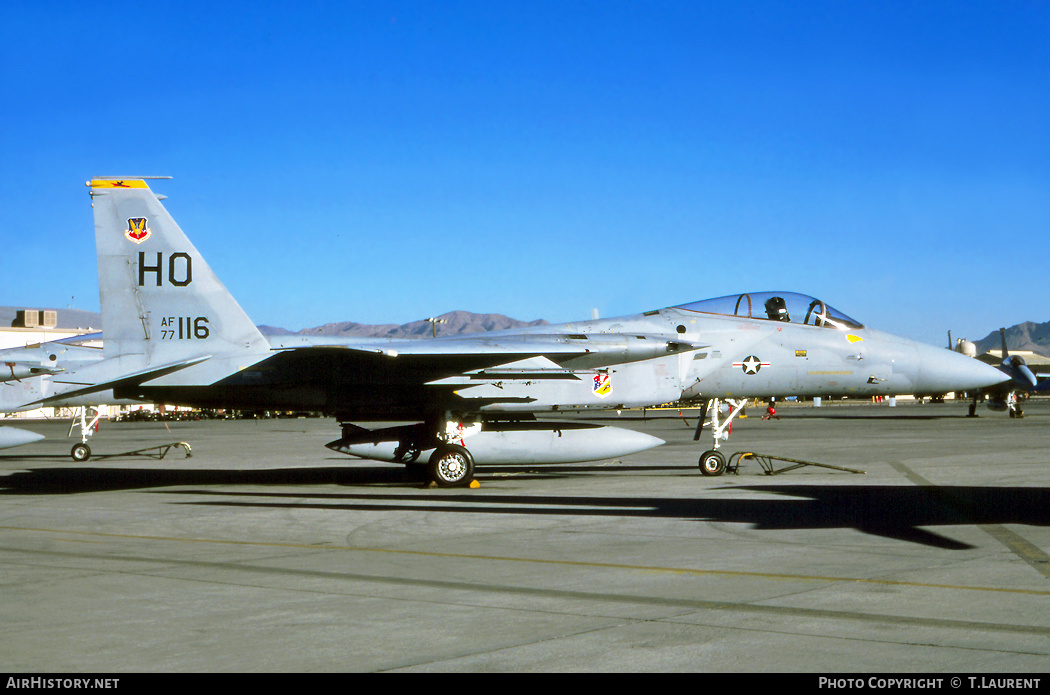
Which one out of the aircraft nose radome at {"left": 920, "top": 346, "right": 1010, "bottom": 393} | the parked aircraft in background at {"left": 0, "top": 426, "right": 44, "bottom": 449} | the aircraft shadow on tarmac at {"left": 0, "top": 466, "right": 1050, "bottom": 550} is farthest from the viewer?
the parked aircraft in background at {"left": 0, "top": 426, "right": 44, "bottom": 449}

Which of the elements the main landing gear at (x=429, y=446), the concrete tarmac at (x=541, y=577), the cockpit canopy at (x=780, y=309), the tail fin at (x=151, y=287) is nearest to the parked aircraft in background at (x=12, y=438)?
the concrete tarmac at (x=541, y=577)

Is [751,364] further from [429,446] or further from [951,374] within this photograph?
[429,446]

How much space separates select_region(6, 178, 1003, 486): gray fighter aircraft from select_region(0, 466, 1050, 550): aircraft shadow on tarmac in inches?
62.0

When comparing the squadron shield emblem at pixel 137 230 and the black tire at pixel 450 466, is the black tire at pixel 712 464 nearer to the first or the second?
the black tire at pixel 450 466

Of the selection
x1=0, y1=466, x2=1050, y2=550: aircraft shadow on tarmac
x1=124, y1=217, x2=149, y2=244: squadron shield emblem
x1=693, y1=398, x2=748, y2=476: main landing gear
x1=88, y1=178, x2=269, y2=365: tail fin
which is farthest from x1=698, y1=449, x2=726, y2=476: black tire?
x1=124, y1=217, x2=149, y2=244: squadron shield emblem

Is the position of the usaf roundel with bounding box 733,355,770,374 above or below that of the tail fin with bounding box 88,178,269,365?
below

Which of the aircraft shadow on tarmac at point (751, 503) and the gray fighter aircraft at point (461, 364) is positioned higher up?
the gray fighter aircraft at point (461, 364)

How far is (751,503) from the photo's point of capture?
40.4 ft

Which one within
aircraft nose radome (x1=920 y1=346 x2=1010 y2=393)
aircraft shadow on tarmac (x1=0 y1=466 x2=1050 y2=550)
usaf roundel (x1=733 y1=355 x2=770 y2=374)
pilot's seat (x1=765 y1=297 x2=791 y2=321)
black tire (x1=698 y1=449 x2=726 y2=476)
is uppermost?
pilot's seat (x1=765 y1=297 x2=791 y2=321)

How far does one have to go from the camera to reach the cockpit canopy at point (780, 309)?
16984mm

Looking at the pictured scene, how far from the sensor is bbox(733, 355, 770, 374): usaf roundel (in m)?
16.7

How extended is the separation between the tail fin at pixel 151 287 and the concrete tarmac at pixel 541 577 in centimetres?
247

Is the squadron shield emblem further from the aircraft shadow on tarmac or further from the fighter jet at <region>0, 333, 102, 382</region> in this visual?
the fighter jet at <region>0, 333, 102, 382</region>

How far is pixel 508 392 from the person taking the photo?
15.8m
